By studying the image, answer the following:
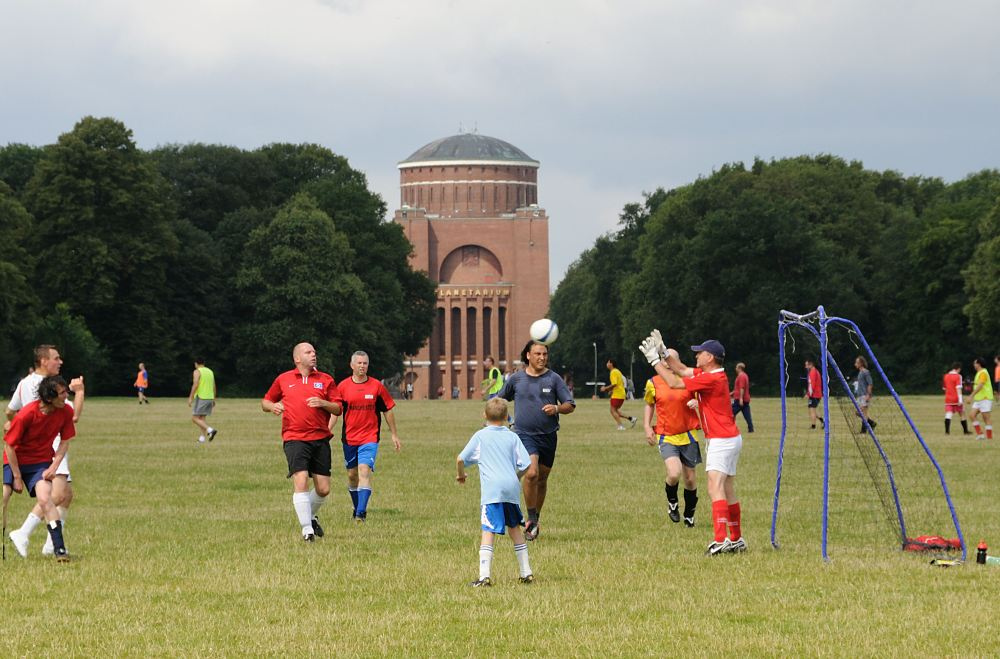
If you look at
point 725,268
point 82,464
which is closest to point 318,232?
point 725,268

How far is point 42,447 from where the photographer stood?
1475 centimetres

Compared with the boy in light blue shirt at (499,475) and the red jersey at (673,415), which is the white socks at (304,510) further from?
the red jersey at (673,415)

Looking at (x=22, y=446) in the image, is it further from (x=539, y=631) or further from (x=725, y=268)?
(x=725, y=268)

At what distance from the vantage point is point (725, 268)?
3349 inches

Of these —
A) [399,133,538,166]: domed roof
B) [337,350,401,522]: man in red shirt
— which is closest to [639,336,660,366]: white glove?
[337,350,401,522]: man in red shirt

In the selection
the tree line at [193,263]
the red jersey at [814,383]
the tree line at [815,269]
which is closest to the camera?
the red jersey at [814,383]

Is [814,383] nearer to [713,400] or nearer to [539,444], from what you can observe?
[539,444]

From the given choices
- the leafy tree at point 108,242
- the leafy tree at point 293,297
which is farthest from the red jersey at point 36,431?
the leafy tree at point 293,297

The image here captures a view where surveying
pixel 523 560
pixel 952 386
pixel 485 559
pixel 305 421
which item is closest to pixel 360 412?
pixel 305 421

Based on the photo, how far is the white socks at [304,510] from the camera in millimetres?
16203

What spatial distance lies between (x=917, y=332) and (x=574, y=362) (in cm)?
4313

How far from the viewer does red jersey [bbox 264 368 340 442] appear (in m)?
16.5

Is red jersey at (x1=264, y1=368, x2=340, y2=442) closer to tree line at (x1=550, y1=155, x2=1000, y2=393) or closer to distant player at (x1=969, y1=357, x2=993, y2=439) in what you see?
distant player at (x1=969, y1=357, x2=993, y2=439)

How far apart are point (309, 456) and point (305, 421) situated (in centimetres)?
33
